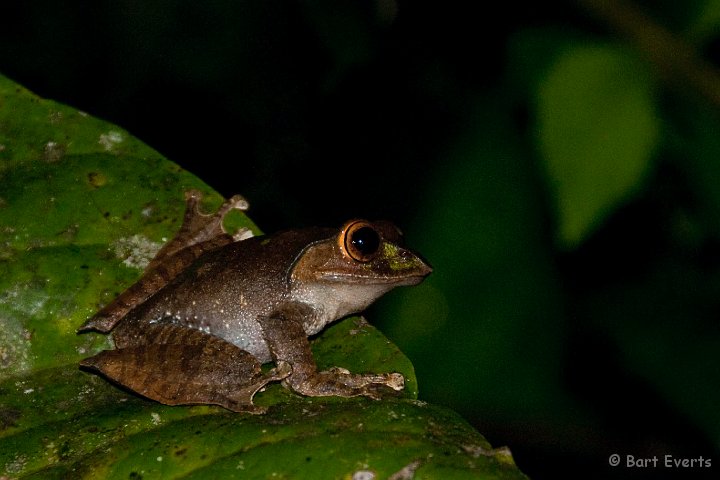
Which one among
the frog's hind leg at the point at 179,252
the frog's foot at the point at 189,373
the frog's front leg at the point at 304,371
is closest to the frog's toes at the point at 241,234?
the frog's hind leg at the point at 179,252

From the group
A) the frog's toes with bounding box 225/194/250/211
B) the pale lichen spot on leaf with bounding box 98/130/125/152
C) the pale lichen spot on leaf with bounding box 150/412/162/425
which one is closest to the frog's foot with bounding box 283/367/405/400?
the pale lichen spot on leaf with bounding box 150/412/162/425

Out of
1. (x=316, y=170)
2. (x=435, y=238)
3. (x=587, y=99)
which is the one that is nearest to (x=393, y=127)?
(x=316, y=170)

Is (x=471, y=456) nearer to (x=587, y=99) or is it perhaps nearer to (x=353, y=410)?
(x=353, y=410)

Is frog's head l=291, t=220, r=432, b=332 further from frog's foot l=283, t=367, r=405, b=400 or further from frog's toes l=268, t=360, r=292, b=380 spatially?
frog's foot l=283, t=367, r=405, b=400

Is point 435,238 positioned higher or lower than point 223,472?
lower

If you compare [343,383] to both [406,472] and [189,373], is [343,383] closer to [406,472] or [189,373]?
[189,373]

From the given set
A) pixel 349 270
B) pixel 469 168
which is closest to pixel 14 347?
pixel 349 270
